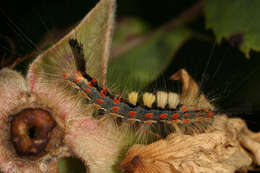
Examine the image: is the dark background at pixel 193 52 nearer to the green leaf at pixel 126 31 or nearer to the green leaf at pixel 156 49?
the green leaf at pixel 126 31

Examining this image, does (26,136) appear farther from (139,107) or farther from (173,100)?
(173,100)

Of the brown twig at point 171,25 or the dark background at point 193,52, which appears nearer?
the dark background at point 193,52

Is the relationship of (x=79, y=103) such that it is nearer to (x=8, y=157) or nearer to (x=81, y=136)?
(x=81, y=136)

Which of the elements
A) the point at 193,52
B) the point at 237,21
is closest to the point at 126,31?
the point at 193,52

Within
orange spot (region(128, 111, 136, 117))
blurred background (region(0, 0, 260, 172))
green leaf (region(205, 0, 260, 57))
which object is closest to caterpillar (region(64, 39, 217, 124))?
orange spot (region(128, 111, 136, 117))

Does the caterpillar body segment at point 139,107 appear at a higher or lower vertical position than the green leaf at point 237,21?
lower

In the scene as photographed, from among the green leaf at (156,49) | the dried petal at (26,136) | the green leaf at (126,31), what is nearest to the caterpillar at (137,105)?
the dried petal at (26,136)

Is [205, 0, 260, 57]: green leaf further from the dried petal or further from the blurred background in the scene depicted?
the dried petal

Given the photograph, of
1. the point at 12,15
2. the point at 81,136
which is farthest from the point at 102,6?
the point at 12,15
